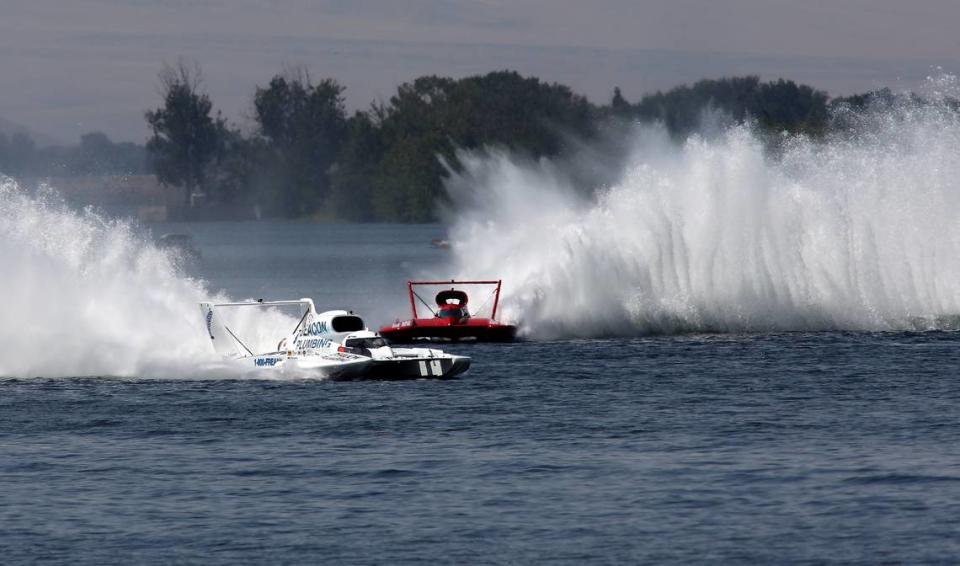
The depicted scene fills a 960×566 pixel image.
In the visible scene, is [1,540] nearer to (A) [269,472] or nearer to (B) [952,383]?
(A) [269,472]

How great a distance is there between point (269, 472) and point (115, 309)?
1989 centimetres

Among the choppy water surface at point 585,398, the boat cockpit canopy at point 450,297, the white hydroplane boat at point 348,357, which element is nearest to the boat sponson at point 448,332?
the choppy water surface at point 585,398

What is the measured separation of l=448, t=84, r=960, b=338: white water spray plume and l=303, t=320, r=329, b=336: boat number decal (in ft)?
49.9

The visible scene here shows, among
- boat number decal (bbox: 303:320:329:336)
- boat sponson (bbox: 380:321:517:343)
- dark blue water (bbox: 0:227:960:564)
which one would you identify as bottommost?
dark blue water (bbox: 0:227:960:564)

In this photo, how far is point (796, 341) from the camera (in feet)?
180

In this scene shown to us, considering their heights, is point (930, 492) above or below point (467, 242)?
below

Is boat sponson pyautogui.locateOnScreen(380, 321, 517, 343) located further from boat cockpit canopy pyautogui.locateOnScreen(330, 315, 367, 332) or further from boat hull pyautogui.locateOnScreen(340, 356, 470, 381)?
boat hull pyautogui.locateOnScreen(340, 356, 470, 381)

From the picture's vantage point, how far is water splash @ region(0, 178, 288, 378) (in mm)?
47062

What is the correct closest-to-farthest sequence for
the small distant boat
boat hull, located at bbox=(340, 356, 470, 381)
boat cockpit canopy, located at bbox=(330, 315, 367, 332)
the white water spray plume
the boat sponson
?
1. boat hull, located at bbox=(340, 356, 470, 381)
2. boat cockpit canopy, located at bbox=(330, 315, 367, 332)
3. the boat sponson
4. the white water spray plume
5. the small distant boat

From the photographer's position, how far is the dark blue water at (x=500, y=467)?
24.5 meters

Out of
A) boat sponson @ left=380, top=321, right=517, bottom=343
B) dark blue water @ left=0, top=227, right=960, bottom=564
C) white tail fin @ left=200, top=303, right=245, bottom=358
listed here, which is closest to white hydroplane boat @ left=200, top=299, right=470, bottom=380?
dark blue water @ left=0, top=227, right=960, bottom=564

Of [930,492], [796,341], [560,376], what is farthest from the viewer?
[796,341]

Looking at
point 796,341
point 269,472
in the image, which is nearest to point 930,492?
point 269,472

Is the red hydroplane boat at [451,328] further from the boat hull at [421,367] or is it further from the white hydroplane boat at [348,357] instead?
the boat hull at [421,367]
